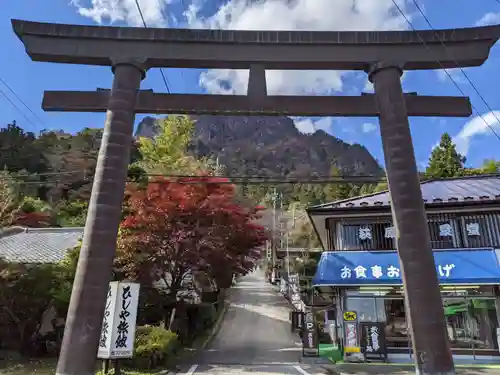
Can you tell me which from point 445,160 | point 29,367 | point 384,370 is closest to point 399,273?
point 384,370

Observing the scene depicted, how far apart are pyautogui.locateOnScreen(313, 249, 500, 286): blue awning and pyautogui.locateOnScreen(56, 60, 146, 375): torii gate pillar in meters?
9.92

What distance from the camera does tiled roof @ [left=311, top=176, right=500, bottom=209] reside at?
15.3 m

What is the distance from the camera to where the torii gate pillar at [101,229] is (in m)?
5.60

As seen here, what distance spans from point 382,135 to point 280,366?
998 centimetres

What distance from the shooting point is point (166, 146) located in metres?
42.0

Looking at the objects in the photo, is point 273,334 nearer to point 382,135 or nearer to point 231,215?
point 231,215

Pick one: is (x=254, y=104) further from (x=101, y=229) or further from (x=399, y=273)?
(x=399, y=273)

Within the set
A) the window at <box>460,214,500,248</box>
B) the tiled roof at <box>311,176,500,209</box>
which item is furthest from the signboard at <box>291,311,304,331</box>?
the window at <box>460,214,500,248</box>

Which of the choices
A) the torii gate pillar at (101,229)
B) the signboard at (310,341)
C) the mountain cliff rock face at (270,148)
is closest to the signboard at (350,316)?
the signboard at (310,341)

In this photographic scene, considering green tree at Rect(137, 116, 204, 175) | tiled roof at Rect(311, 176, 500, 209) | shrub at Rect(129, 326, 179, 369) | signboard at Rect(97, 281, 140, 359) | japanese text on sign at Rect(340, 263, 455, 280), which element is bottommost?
shrub at Rect(129, 326, 179, 369)

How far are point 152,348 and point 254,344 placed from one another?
7626mm

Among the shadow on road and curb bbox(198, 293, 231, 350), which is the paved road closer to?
curb bbox(198, 293, 231, 350)

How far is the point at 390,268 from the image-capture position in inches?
566

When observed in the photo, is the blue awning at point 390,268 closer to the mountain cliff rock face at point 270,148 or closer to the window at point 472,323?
the window at point 472,323
